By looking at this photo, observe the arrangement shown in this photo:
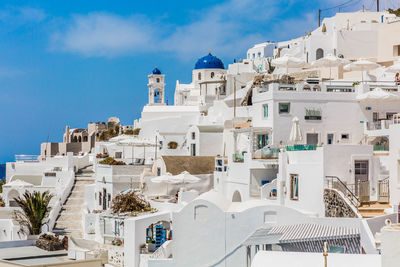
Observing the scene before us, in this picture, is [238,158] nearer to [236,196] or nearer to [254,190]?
[236,196]

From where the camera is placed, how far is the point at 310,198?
24594 millimetres

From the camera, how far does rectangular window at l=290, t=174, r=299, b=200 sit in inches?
1008

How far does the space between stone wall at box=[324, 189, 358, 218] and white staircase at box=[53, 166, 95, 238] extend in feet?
51.9

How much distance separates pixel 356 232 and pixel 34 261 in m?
13.8

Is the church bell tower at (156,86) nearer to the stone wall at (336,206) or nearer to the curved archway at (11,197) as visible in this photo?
the curved archway at (11,197)

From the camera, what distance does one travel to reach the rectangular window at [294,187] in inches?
1008

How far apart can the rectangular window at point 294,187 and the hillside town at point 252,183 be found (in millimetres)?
74

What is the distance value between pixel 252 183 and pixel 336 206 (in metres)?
7.20

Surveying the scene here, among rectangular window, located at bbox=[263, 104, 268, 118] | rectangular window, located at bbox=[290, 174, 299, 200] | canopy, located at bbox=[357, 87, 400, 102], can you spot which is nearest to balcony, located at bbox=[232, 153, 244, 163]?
rectangular window, located at bbox=[263, 104, 268, 118]

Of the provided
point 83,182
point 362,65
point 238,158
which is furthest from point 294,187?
point 83,182

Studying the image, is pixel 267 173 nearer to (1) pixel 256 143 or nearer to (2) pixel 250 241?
(1) pixel 256 143

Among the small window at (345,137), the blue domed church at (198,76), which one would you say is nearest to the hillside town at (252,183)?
the small window at (345,137)

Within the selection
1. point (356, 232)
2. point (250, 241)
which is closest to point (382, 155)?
point (356, 232)

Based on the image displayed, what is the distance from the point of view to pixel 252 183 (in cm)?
3016
